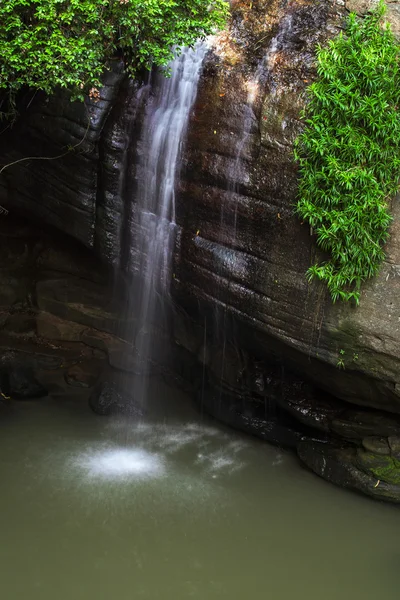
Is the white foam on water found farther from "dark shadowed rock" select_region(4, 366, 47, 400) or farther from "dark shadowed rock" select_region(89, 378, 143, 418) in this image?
"dark shadowed rock" select_region(4, 366, 47, 400)

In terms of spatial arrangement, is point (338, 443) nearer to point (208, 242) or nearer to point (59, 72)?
point (208, 242)

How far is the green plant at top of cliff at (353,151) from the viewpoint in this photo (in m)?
6.59

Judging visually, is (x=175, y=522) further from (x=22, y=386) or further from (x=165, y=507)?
(x=22, y=386)

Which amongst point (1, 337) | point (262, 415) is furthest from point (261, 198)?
point (1, 337)

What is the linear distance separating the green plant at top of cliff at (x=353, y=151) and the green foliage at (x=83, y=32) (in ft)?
5.28

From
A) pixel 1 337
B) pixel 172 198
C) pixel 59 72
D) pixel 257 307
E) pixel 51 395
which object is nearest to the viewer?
pixel 59 72

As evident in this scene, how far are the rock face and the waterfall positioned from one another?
0.15 metres

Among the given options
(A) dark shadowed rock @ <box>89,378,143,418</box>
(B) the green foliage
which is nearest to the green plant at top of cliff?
(B) the green foliage

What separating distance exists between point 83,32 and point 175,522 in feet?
18.3

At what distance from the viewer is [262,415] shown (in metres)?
8.99

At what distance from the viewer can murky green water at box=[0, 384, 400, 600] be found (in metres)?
6.16

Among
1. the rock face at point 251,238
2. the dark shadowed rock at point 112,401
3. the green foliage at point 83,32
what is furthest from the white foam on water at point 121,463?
the green foliage at point 83,32

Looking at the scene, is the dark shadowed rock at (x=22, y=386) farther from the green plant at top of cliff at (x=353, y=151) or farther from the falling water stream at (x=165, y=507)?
the green plant at top of cliff at (x=353, y=151)

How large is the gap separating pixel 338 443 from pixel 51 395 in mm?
4584
